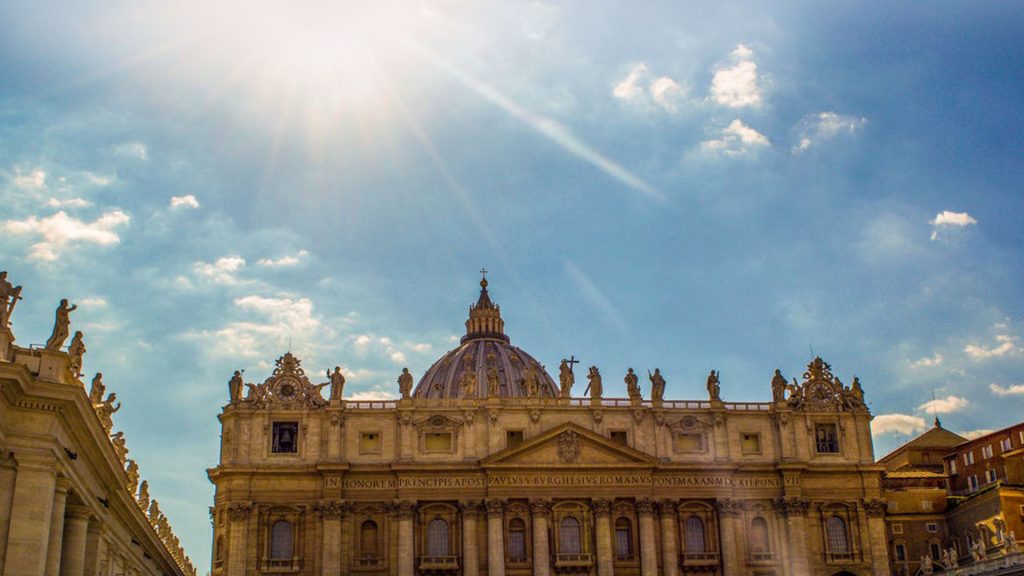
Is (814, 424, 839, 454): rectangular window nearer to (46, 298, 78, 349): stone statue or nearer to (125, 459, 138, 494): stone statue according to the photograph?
(125, 459, 138, 494): stone statue

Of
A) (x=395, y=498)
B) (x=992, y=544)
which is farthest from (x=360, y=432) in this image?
(x=992, y=544)

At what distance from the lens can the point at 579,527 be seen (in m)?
79.1

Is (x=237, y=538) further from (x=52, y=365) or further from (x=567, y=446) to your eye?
(x=52, y=365)

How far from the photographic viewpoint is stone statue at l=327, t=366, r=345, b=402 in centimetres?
8019

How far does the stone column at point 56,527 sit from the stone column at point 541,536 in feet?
151

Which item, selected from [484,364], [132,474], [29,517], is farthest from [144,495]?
[484,364]

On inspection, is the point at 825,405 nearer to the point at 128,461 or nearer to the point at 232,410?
the point at 232,410

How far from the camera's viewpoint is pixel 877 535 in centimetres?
8075

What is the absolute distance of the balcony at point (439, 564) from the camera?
76.7 m

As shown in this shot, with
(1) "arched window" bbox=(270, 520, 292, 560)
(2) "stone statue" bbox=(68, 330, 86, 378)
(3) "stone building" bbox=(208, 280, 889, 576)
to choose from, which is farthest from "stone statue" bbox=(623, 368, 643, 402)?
(2) "stone statue" bbox=(68, 330, 86, 378)

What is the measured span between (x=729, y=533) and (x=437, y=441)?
21.1 m

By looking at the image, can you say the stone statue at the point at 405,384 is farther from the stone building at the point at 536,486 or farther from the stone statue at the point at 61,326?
the stone statue at the point at 61,326

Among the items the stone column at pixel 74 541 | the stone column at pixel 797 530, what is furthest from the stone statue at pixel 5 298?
the stone column at pixel 797 530

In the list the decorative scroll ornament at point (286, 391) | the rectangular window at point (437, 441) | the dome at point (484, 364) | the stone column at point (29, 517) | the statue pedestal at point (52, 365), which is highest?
the dome at point (484, 364)
